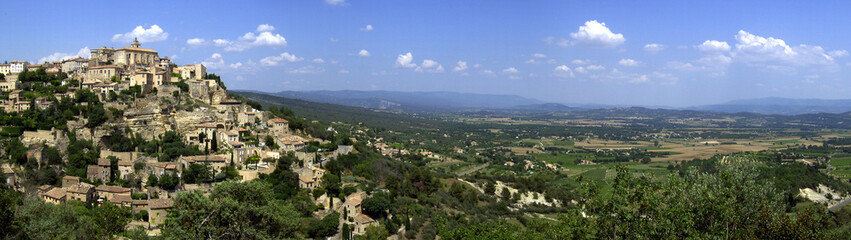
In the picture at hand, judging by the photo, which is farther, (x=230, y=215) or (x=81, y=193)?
(x=81, y=193)

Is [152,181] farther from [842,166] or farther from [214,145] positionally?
[842,166]

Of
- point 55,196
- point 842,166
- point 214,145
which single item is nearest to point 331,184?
point 214,145

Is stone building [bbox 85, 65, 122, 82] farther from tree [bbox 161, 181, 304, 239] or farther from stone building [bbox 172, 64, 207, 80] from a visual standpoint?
tree [bbox 161, 181, 304, 239]

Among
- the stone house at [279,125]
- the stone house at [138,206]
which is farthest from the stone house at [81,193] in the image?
the stone house at [279,125]

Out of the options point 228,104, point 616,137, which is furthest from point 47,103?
point 616,137

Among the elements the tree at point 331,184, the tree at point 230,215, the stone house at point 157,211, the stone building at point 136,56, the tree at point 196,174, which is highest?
the stone building at point 136,56

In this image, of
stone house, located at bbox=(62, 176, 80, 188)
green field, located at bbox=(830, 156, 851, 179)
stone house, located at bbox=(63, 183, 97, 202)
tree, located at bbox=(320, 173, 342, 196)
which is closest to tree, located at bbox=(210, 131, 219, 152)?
stone house, located at bbox=(63, 183, 97, 202)

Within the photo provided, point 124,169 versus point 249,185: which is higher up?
point 249,185

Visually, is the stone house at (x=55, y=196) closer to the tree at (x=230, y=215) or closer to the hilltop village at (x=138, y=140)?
the hilltop village at (x=138, y=140)
